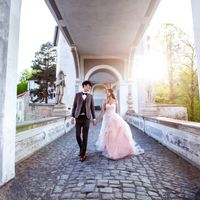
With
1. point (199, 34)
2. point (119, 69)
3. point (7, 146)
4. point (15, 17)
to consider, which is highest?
point (119, 69)

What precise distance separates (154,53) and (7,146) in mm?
17164

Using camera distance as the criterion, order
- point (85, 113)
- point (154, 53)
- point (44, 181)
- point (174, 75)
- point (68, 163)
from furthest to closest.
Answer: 1. point (154, 53)
2. point (174, 75)
3. point (85, 113)
4. point (68, 163)
5. point (44, 181)

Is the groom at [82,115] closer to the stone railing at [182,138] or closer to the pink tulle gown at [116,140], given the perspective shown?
the pink tulle gown at [116,140]

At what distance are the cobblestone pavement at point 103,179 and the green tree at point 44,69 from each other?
Result: 2132cm

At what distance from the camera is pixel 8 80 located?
2518 mm

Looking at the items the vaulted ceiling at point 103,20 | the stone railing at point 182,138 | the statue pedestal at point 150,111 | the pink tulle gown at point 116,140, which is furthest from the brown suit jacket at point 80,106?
the statue pedestal at point 150,111

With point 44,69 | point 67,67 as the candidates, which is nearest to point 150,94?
point 67,67

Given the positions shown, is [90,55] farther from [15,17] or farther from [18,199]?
[18,199]

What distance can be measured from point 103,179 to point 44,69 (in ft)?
82.5

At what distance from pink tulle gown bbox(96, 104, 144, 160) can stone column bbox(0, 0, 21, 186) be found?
195 cm

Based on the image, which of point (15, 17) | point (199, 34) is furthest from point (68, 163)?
point (199, 34)

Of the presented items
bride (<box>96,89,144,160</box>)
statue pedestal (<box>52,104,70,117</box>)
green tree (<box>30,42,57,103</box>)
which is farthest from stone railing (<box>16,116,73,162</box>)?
green tree (<box>30,42,57,103</box>)

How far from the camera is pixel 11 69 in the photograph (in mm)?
2590

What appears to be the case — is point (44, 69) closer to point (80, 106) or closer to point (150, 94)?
point (150, 94)
